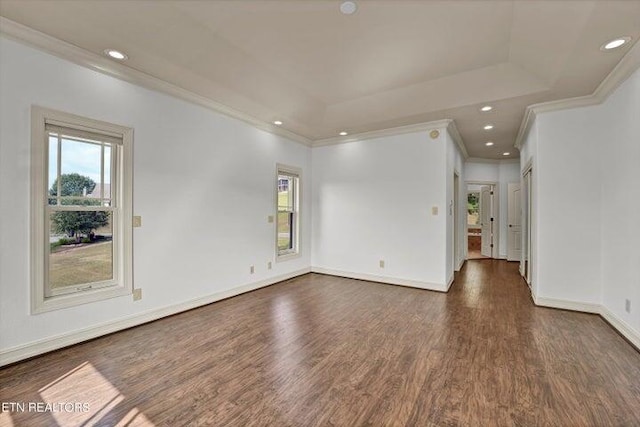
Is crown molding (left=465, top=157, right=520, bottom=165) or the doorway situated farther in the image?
the doorway

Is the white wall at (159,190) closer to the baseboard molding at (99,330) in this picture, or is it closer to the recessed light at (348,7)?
the baseboard molding at (99,330)

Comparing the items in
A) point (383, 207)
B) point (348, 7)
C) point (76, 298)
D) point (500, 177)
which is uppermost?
point (348, 7)

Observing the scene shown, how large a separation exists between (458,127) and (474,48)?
207 cm

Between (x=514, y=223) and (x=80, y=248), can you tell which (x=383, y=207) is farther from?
(x=514, y=223)

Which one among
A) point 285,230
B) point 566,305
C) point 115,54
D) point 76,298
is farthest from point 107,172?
point 566,305

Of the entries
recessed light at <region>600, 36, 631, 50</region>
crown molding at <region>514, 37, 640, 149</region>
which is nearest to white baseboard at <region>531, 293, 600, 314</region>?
crown molding at <region>514, 37, 640, 149</region>

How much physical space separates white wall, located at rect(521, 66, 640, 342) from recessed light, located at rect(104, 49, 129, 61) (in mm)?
5028

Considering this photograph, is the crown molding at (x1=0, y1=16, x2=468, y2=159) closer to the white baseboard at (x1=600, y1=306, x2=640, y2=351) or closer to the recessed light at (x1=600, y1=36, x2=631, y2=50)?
the recessed light at (x1=600, y1=36, x2=631, y2=50)

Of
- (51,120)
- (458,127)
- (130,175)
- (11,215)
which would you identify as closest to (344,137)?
(458,127)

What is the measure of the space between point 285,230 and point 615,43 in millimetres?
4839

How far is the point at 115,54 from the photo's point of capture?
2.77 metres

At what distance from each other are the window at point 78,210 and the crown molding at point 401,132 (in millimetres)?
3522

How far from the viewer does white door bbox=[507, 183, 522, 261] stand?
24.3 feet

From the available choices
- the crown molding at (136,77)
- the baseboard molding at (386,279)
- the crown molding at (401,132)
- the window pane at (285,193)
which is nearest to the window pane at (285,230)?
the window pane at (285,193)
